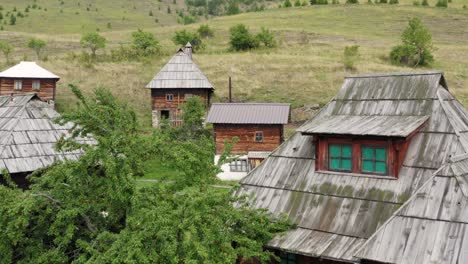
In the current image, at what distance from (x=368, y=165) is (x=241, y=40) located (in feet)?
160

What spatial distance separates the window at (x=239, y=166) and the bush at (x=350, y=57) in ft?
78.9

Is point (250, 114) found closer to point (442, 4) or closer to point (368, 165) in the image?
point (368, 165)

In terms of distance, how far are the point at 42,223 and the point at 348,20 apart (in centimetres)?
7721

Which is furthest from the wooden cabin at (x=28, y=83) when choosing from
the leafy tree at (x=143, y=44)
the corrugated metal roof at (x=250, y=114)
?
the corrugated metal roof at (x=250, y=114)

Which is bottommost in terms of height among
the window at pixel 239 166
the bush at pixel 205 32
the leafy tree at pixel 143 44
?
the window at pixel 239 166

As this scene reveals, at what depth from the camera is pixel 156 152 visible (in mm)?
11844

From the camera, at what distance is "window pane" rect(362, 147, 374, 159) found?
11.6 meters

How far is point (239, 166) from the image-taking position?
29266mm

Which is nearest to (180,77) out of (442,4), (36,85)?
(36,85)

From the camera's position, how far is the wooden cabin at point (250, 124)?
31.2 meters

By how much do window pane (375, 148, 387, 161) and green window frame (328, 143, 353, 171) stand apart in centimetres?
63

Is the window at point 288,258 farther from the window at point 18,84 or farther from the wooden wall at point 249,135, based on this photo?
the window at point 18,84

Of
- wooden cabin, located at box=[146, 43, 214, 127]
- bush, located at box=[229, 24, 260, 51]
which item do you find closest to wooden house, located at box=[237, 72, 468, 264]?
wooden cabin, located at box=[146, 43, 214, 127]

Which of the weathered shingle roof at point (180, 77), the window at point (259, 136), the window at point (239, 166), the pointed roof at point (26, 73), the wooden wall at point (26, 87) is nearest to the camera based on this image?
the window at point (239, 166)
